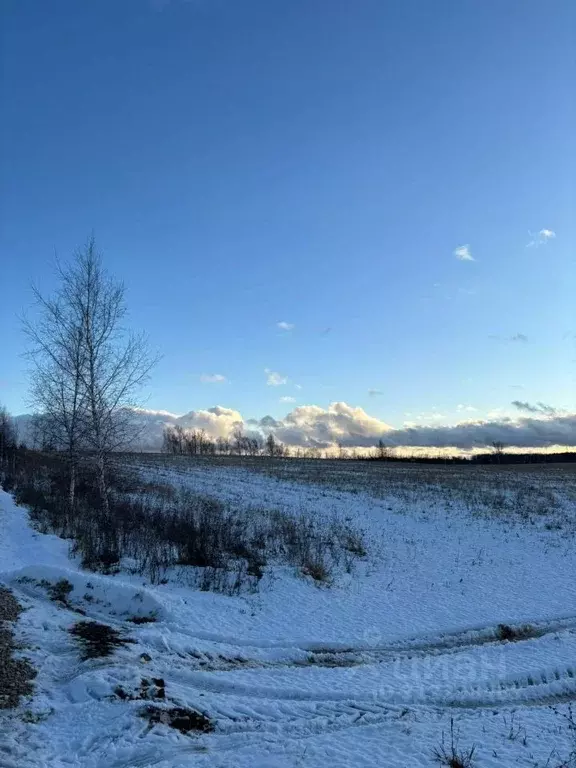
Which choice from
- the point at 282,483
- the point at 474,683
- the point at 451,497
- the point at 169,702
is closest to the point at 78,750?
the point at 169,702

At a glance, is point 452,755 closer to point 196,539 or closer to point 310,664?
point 310,664

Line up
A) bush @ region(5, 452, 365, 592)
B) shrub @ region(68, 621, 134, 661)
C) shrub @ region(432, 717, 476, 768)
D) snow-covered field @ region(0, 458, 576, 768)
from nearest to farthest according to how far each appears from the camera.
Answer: shrub @ region(432, 717, 476, 768), snow-covered field @ region(0, 458, 576, 768), shrub @ region(68, 621, 134, 661), bush @ region(5, 452, 365, 592)

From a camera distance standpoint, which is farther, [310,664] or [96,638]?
[96,638]

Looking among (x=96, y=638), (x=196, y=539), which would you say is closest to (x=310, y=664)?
(x=96, y=638)

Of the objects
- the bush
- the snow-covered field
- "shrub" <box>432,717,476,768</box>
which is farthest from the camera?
the bush

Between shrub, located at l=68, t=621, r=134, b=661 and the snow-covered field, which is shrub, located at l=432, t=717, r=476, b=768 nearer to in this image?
the snow-covered field

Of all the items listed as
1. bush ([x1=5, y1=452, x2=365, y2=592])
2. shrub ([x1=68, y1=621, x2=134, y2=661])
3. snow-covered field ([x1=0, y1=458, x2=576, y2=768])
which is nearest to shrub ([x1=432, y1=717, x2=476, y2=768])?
snow-covered field ([x1=0, y1=458, x2=576, y2=768])

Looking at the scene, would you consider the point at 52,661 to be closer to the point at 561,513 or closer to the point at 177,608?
the point at 177,608

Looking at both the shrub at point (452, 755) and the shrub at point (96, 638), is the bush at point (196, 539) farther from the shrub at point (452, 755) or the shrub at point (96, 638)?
the shrub at point (452, 755)

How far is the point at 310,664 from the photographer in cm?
756

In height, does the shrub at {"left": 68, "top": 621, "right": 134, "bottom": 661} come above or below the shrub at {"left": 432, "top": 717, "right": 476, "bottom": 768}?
below

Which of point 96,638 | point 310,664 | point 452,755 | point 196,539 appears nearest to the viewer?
point 452,755

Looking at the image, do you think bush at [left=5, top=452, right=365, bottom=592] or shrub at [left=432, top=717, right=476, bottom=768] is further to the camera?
bush at [left=5, top=452, right=365, bottom=592]

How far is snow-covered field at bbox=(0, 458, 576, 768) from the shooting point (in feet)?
16.2
